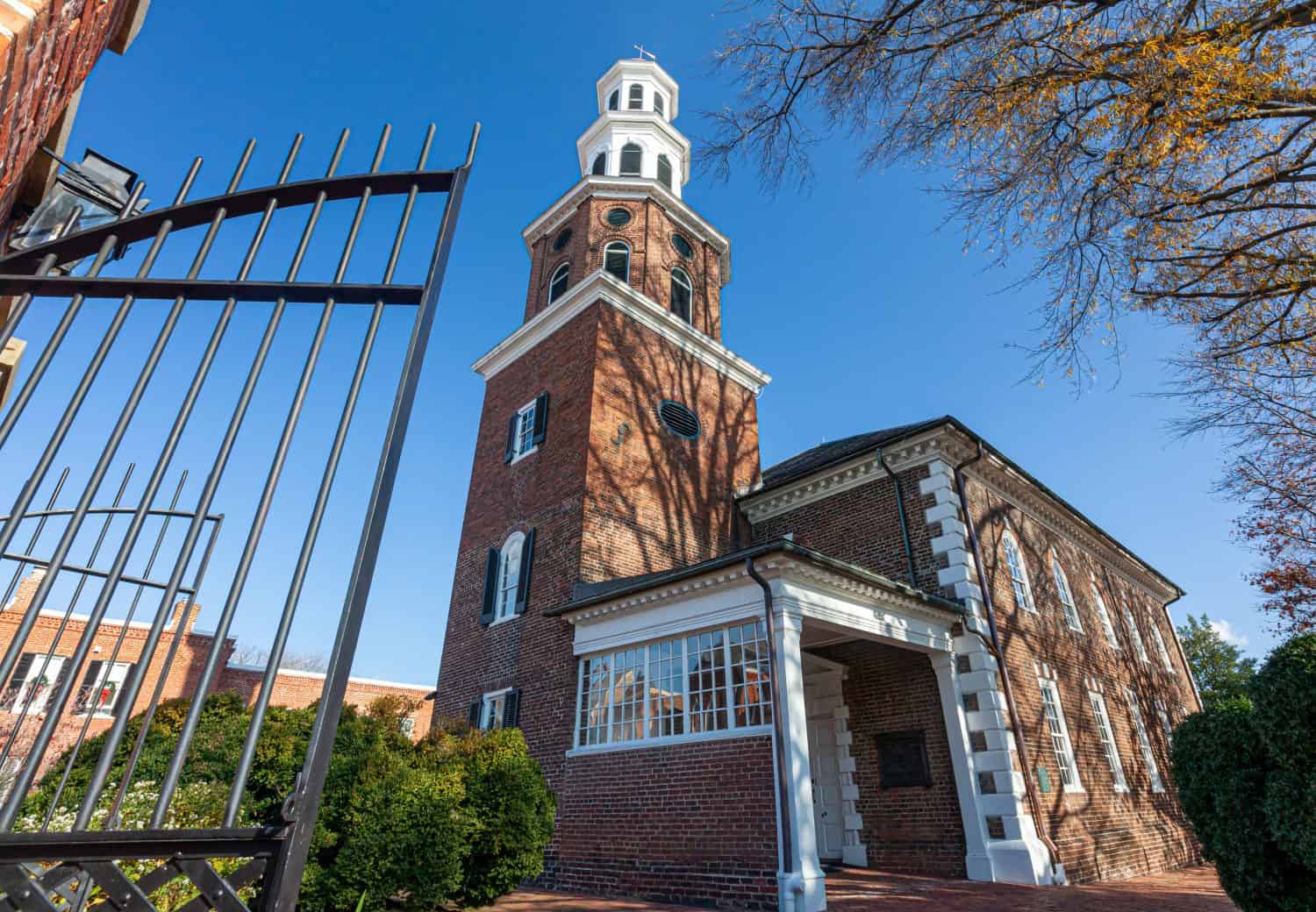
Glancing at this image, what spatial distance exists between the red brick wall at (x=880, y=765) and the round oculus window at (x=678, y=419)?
601 cm

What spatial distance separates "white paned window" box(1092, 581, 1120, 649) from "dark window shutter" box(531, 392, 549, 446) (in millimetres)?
14165

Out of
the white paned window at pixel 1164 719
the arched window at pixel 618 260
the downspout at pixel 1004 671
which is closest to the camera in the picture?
the downspout at pixel 1004 671

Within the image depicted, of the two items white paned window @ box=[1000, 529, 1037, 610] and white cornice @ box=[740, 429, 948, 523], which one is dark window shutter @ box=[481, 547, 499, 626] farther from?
white paned window @ box=[1000, 529, 1037, 610]

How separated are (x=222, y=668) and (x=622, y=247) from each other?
18981 mm

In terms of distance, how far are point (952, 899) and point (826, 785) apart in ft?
12.8

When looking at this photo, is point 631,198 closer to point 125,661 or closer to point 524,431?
point 524,431

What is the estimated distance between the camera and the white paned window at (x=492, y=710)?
1302cm

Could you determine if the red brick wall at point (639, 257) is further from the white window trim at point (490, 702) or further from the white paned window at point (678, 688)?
the white window trim at point (490, 702)

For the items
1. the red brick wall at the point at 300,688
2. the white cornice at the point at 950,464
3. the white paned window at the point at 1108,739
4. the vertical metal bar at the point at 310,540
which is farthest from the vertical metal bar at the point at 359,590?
the red brick wall at the point at 300,688

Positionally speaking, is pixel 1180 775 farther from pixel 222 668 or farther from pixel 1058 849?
pixel 222 668

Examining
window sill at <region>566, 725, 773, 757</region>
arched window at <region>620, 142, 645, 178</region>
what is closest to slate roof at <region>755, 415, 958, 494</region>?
window sill at <region>566, 725, 773, 757</region>

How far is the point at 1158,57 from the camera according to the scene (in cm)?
602

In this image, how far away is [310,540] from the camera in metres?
2.15

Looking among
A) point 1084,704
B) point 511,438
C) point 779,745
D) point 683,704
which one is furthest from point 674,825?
point 511,438
